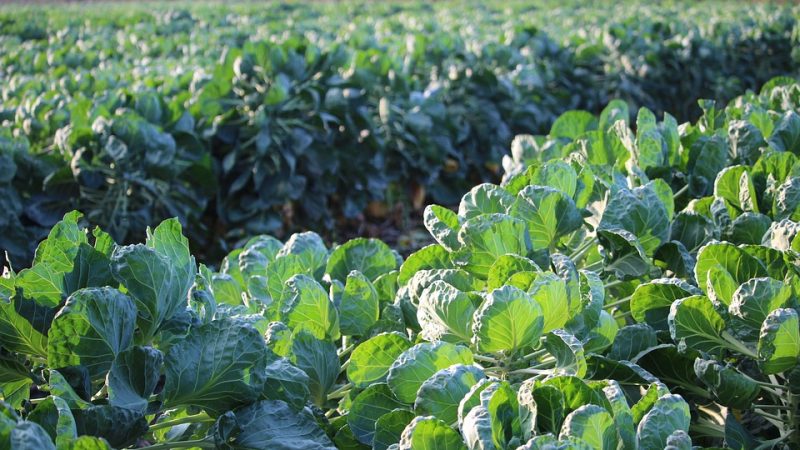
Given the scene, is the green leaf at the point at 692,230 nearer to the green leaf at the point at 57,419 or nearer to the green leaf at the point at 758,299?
the green leaf at the point at 758,299

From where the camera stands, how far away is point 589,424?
3.52 ft

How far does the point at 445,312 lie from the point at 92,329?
0.59 meters

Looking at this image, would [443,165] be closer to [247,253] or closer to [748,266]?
[247,253]

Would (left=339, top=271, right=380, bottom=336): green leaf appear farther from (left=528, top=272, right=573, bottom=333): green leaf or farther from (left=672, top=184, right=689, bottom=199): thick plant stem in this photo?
(left=672, top=184, right=689, bottom=199): thick plant stem

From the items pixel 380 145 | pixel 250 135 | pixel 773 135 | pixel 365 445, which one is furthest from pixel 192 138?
pixel 365 445

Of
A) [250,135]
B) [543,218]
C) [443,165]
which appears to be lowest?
[443,165]

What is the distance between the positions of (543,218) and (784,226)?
19.9 inches

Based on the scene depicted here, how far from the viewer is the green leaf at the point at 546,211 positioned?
167cm

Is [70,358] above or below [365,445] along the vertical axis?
above

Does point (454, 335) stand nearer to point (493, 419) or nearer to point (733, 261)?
point (493, 419)

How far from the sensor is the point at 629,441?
1.13m

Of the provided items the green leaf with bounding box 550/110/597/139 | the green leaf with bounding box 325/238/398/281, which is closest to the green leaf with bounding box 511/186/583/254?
the green leaf with bounding box 325/238/398/281

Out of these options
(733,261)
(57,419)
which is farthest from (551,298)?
(57,419)

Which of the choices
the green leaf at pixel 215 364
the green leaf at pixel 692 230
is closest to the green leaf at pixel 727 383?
the green leaf at pixel 692 230
